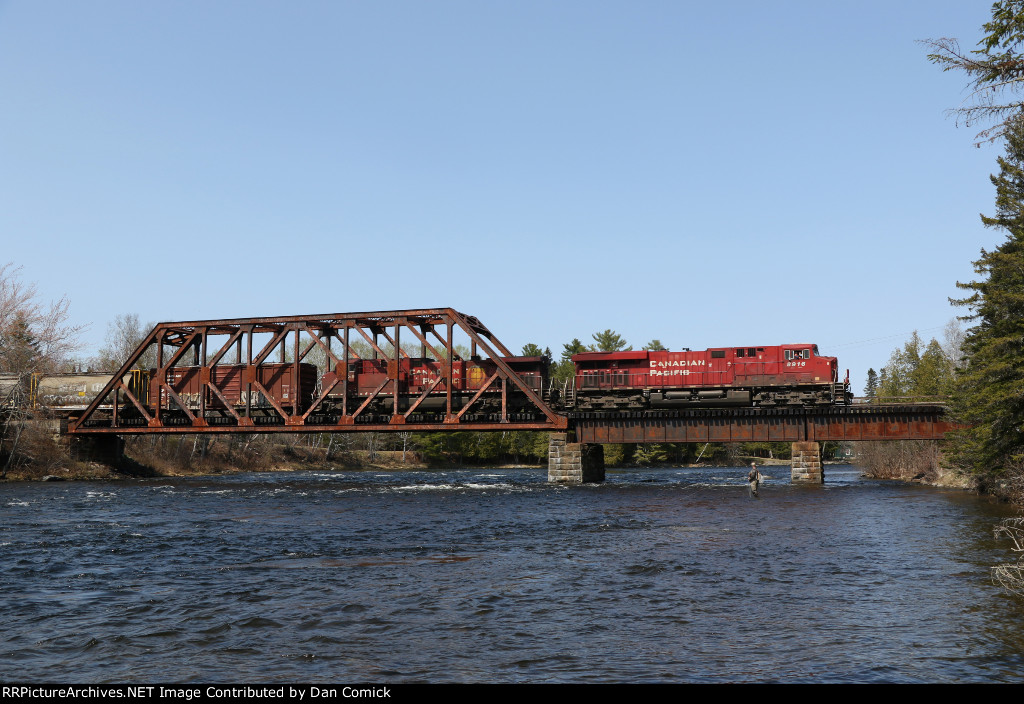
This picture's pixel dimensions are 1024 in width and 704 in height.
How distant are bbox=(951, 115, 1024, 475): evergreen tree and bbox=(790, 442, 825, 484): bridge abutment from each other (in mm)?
12805

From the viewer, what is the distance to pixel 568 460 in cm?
5466

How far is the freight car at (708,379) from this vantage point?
5253 centimetres

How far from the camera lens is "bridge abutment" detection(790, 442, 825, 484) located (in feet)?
169

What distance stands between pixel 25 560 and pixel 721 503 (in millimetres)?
28194

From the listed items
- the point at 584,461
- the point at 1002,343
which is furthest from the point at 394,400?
the point at 1002,343

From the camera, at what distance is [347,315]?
54.6 m

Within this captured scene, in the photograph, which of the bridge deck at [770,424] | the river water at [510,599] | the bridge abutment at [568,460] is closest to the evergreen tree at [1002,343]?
the river water at [510,599]

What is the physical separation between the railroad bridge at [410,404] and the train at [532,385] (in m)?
0.14

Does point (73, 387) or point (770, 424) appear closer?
point (770, 424)

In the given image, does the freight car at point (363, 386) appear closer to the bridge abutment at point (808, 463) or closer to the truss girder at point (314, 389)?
the truss girder at point (314, 389)

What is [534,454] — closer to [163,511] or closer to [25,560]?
[163,511]

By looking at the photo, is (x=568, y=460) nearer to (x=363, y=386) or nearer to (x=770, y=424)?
(x=770, y=424)

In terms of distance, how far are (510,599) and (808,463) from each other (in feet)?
136

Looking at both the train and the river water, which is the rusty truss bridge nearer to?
the train
